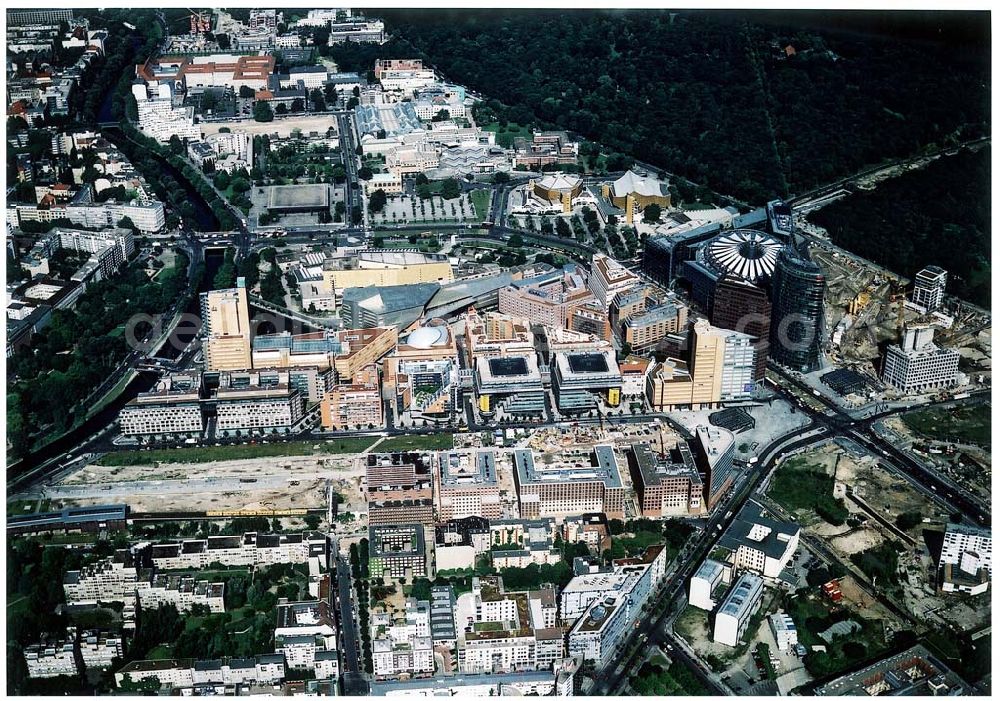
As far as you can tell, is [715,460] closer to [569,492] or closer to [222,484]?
[569,492]

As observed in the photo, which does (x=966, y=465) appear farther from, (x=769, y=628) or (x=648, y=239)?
(x=648, y=239)

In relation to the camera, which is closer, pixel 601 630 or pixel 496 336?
pixel 601 630

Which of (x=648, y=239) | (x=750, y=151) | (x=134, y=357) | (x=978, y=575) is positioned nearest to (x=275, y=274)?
(x=134, y=357)

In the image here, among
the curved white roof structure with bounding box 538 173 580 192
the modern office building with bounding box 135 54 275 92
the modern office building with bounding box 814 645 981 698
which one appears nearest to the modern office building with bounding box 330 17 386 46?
the modern office building with bounding box 135 54 275 92

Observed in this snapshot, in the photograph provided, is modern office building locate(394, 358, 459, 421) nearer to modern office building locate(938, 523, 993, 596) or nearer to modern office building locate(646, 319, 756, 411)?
modern office building locate(646, 319, 756, 411)

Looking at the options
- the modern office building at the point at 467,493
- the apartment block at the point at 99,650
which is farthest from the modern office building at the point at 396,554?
the apartment block at the point at 99,650

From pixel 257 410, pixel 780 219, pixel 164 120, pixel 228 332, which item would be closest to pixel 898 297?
pixel 780 219
